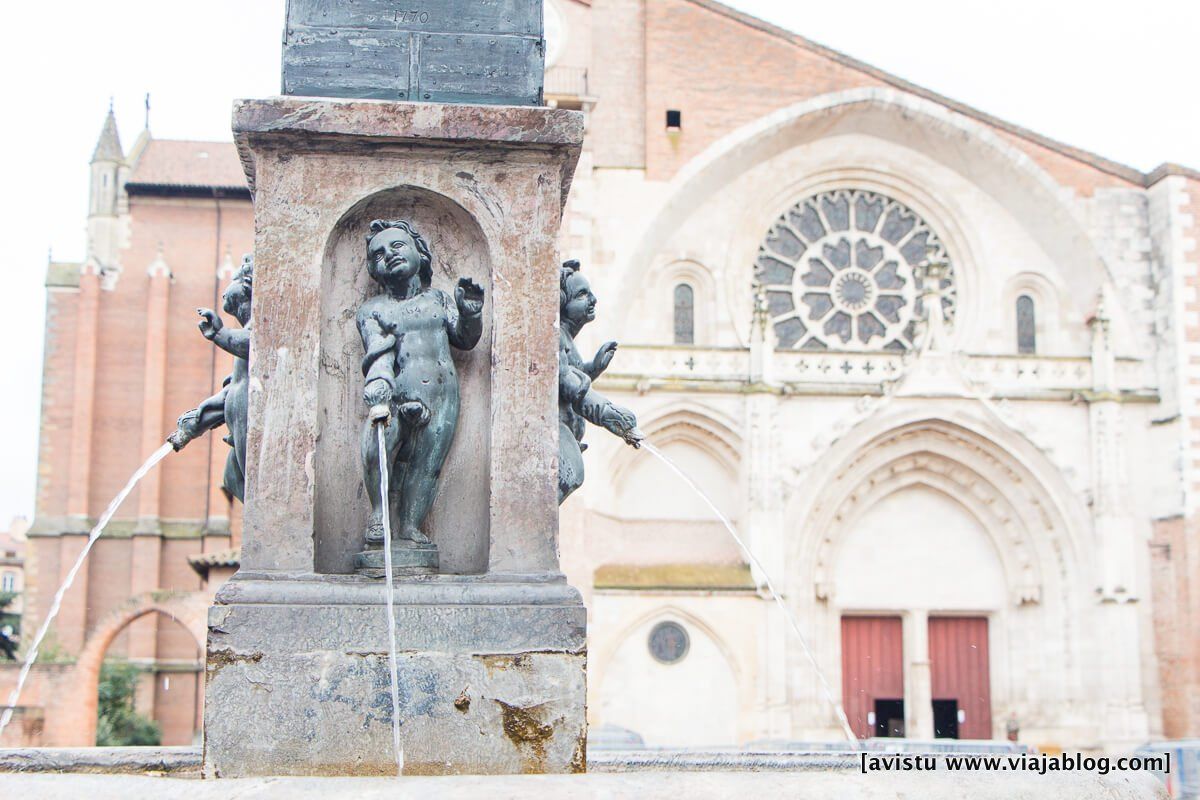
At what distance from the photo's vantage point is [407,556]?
5488mm

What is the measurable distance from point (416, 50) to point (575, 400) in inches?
57.8

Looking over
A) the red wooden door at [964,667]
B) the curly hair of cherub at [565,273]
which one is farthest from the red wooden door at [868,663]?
the curly hair of cherub at [565,273]

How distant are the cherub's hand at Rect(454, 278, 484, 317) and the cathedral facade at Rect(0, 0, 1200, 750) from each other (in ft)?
65.7

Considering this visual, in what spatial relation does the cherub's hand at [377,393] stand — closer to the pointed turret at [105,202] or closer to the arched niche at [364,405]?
the arched niche at [364,405]

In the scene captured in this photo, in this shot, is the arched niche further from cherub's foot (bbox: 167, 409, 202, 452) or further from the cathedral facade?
the cathedral facade

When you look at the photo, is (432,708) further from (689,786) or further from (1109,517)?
(1109,517)

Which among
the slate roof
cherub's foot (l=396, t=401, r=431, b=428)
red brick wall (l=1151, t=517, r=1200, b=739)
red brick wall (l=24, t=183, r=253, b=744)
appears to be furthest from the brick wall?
cherub's foot (l=396, t=401, r=431, b=428)

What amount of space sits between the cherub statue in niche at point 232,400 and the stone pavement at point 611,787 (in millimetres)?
1849

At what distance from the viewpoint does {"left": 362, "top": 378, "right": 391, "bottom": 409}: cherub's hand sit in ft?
17.7

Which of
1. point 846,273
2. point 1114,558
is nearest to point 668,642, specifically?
point 1114,558

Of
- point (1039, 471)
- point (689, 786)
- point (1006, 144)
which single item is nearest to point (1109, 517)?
point (1039, 471)

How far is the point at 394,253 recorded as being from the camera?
557 centimetres

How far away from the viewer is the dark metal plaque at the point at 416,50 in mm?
5891

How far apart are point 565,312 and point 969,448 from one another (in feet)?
74.9
